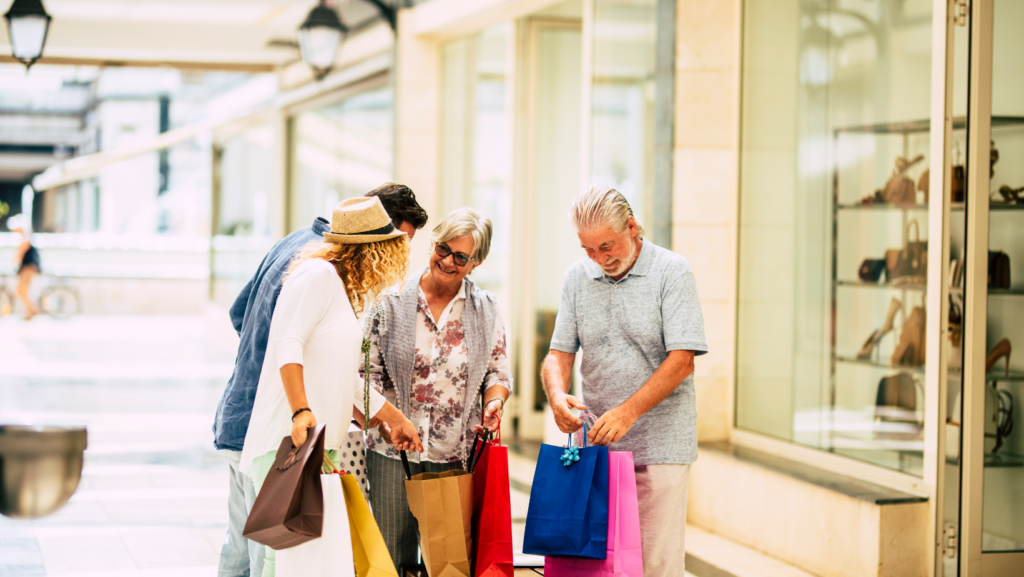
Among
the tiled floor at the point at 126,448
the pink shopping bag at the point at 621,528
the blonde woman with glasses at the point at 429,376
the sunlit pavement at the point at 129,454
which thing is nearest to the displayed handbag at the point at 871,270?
the sunlit pavement at the point at 129,454

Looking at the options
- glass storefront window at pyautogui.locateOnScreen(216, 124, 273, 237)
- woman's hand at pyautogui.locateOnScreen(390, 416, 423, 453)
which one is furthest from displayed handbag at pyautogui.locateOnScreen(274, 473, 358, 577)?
glass storefront window at pyautogui.locateOnScreen(216, 124, 273, 237)

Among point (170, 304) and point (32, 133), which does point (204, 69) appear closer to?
point (170, 304)

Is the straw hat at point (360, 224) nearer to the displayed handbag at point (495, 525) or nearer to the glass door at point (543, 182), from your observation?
the displayed handbag at point (495, 525)

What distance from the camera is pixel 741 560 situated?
4.73 meters

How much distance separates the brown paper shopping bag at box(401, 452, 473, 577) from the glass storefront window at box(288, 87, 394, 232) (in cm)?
646

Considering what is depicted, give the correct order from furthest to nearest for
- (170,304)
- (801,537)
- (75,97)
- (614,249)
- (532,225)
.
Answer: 1. (75,97)
2. (170,304)
3. (532,225)
4. (801,537)
5. (614,249)

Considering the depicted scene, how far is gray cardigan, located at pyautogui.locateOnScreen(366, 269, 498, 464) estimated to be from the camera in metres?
3.24

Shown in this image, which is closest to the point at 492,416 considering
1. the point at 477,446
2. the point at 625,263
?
the point at 477,446

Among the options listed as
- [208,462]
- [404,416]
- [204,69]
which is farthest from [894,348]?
[204,69]

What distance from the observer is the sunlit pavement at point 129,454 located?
4652 millimetres

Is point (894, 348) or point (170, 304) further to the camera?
point (170, 304)

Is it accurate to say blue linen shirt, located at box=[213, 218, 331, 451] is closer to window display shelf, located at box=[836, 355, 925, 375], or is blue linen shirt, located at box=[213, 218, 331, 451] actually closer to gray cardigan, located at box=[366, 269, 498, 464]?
gray cardigan, located at box=[366, 269, 498, 464]

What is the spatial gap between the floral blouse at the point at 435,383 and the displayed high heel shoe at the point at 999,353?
238 cm

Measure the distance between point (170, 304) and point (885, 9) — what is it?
63.3 ft
